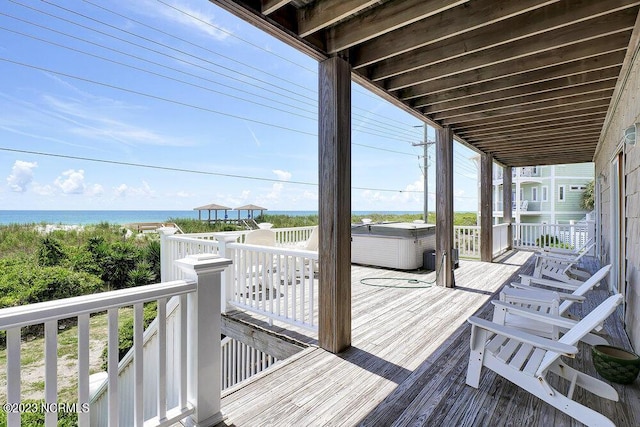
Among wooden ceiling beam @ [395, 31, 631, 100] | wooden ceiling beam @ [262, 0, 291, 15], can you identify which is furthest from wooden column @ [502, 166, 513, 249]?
wooden ceiling beam @ [262, 0, 291, 15]

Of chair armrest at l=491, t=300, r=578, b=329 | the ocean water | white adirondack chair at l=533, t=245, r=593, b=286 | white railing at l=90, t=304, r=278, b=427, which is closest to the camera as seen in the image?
chair armrest at l=491, t=300, r=578, b=329

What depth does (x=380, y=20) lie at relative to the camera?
2.51 metres

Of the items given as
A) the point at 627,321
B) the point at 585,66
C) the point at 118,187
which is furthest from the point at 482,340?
the point at 118,187

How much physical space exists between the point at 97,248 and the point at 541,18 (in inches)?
433

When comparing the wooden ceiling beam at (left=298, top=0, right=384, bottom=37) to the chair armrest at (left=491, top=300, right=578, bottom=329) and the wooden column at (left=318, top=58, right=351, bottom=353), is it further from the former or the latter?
the chair armrest at (left=491, top=300, right=578, bottom=329)

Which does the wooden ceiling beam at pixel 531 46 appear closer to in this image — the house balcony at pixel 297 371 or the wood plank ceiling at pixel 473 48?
the wood plank ceiling at pixel 473 48

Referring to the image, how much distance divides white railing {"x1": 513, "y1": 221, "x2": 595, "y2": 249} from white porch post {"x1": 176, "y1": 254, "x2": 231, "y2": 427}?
35.0ft

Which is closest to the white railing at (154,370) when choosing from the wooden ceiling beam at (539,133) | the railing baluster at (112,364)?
the railing baluster at (112,364)

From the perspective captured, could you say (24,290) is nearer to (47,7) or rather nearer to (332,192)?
(332,192)

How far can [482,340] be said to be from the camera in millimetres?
2240

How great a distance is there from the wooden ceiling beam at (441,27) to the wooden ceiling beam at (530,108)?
2.19 meters

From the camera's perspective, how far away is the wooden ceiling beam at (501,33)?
2316 mm

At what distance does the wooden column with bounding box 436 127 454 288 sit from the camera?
5156mm

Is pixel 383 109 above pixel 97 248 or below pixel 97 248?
above
